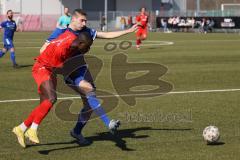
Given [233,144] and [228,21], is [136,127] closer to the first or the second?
[233,144]

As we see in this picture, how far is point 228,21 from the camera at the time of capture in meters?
60.4

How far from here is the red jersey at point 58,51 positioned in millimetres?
8695

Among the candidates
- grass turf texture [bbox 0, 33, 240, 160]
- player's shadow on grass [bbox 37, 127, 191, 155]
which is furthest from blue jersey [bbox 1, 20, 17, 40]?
player's shadow on grass [bbox 37, 127, 191, 155]

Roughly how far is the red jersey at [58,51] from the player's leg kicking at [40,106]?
0.49 ft

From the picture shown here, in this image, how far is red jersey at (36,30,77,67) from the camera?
8.70 meters

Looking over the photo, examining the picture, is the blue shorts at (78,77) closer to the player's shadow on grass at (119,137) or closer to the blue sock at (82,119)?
the blue sock at (82,119)

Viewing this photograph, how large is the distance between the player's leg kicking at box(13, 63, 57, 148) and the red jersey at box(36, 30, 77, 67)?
0.49 ft

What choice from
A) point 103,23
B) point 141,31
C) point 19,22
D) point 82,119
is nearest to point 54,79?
point 82,119

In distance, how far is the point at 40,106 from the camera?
869 cm

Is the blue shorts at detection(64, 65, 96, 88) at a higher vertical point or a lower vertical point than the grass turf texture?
higher

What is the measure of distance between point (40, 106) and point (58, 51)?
33.8 inches

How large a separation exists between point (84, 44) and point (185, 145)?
7.06 feet

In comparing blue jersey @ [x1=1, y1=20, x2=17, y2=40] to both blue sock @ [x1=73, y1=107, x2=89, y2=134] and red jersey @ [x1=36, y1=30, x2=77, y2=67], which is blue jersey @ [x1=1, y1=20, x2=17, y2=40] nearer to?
blue sock @ [x1=73, y1=107, x2=89, y2=134]

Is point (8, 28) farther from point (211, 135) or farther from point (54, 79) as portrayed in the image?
point (211, 135)
